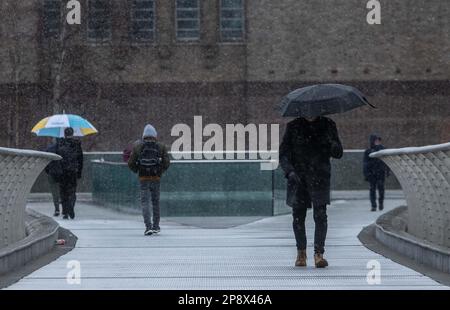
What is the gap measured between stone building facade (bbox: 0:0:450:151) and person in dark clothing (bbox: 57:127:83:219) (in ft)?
71.9

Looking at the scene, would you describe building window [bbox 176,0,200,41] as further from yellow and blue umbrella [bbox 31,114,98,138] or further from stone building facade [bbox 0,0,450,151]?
yellow and blue umbrella [bbox 31,114,98,138]

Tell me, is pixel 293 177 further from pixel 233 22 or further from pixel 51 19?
pixel 51 19

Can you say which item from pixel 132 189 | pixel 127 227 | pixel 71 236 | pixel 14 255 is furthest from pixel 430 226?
pixel 132 189

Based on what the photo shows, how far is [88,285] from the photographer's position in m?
11.5

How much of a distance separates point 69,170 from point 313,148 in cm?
1240

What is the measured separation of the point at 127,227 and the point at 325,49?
26.7 meters

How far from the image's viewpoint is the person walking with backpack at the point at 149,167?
20141 mm

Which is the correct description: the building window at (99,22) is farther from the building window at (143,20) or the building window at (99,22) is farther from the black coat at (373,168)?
the black coat at (373,168)

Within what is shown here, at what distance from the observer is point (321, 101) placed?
520 inches

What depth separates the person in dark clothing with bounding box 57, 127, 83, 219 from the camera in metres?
24.9

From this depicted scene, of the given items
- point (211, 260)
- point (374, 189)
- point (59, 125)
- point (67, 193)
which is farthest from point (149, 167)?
point (374, 189)

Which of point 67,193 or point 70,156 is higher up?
point 70,156

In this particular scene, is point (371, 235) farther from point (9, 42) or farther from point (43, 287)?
point (9, 42)

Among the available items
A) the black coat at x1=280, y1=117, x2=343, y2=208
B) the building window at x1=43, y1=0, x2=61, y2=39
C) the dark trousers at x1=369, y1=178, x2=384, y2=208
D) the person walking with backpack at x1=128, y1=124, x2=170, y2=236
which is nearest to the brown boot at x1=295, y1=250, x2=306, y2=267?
the black coat at x1=280, y1=117, x2=343, y2=208
